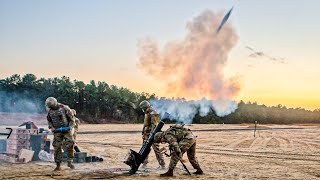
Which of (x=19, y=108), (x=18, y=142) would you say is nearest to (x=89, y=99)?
(x=19, y=108)

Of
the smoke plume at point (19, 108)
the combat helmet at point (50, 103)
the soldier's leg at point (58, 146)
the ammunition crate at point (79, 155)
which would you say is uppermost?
the smoke plume at point (19, 108)

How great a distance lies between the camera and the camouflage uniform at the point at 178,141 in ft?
46.5

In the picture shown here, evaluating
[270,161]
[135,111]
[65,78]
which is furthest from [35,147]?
[65,78]

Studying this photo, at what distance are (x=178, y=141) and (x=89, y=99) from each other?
7696cm

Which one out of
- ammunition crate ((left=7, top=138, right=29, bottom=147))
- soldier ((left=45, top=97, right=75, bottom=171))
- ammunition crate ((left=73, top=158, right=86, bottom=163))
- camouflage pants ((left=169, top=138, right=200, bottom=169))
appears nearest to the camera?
camouflage pants ((left=169, top=138, right=200, bottom=169))

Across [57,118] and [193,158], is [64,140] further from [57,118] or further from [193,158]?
[193,158]

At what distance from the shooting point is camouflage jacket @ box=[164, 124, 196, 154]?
14.2 metres

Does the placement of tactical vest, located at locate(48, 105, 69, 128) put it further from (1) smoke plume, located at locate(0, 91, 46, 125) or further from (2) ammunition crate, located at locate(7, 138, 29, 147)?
(1) smoke plume, located at locate(0, 91, 46, 125)

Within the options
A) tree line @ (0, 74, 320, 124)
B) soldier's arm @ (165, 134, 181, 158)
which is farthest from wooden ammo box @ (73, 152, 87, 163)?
tree line @ (0, 74, 320, 124)

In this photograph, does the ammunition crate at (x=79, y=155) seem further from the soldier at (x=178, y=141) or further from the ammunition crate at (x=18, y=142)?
the soldier at (x=178, y=141)

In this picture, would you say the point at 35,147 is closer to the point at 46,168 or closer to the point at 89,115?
the point at 46,168

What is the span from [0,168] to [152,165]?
17.8 ft

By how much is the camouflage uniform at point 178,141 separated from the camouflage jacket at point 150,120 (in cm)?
170

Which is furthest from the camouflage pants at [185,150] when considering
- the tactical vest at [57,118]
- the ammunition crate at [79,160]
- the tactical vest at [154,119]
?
the ammunition crate at [79,160]
